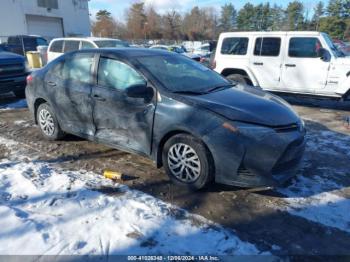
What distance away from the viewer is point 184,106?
11.6 feet

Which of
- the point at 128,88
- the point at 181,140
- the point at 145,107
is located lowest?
the point at 181,140

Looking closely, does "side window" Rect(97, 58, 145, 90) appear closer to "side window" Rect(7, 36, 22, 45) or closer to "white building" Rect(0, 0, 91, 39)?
"side window" Rect(7, 36, 22, 45)

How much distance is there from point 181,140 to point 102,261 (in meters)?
1.55

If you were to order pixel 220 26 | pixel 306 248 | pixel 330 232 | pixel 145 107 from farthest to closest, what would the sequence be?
pixel 220 26, pixel 145 107, pixel 330 232, pixel 306 248

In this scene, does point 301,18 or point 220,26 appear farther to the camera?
point 220,26

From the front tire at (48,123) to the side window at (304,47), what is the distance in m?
5.93

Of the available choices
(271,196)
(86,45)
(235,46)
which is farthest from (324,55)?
(86,45)

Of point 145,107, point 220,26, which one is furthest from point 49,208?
point 220,26

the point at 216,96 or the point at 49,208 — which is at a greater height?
the point at 216,96

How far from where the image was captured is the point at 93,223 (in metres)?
3.06

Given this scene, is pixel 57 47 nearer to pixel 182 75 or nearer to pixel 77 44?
pixel 77 44

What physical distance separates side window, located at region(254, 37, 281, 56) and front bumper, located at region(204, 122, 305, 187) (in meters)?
5.34

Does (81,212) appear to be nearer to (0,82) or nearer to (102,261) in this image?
(102,261)

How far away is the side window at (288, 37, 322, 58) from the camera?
759 cm
